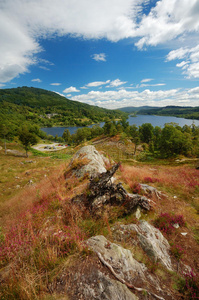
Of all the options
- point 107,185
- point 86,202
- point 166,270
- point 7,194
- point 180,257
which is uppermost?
point 107,185

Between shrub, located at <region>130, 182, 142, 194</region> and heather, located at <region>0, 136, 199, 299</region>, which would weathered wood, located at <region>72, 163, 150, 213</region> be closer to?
heather, located at <region>0, 136, 199, 299</region>

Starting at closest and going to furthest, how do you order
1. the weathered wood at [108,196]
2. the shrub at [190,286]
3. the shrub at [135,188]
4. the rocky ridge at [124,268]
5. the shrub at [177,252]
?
the rocky ridge at [124,268]
the shrub at [190,286]
the shrub at [177,252]
the weathered wood at [108,196]
the shrub at [135,188]

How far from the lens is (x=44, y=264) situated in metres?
3.11

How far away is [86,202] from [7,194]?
37.0 feet

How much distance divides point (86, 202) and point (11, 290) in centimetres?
417

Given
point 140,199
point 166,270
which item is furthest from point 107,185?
point 166,270

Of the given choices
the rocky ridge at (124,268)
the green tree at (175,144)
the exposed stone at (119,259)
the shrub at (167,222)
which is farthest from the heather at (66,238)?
the green tree at (175,144)

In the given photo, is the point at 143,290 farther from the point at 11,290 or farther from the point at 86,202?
the point at 86,202

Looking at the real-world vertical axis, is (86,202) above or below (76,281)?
below

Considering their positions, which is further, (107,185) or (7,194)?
(7,194)

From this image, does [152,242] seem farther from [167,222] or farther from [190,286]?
[167,222]

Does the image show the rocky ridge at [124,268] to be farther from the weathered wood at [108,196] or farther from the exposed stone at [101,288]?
the weathered wood at [108,196]

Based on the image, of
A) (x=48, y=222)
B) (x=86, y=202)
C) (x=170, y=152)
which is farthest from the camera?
(x=170, y=152)

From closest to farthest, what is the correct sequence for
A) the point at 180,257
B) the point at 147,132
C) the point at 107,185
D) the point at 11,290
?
the point at 11,290 < the point at 180,257 < the point at 107,185 < the point at 147,132
